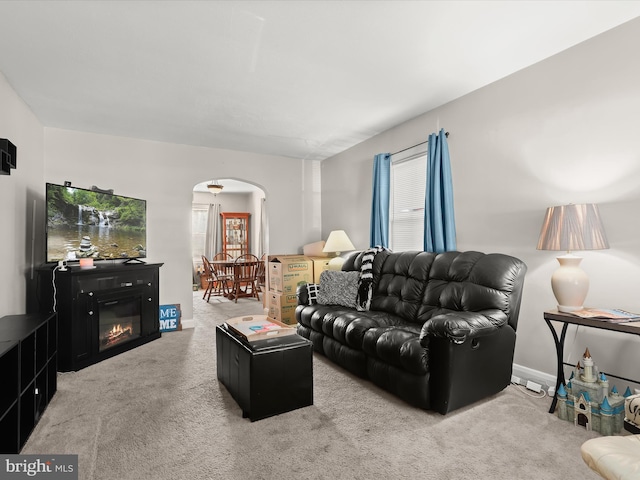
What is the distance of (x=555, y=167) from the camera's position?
8.70 feet

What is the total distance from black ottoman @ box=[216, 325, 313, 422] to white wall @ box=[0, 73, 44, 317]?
210cm

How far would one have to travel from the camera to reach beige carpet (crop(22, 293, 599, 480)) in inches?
68.9

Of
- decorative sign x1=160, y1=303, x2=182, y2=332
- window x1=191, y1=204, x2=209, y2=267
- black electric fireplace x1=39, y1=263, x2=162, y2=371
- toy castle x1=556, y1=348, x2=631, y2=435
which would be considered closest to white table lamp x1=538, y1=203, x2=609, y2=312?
toy castle x1=556, y1=348, x2=631, y2=435

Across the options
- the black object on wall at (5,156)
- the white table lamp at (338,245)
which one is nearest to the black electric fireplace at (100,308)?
the black object on wall at (5,156)

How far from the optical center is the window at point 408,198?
3.96 meters

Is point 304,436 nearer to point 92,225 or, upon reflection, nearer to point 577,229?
point 577,229

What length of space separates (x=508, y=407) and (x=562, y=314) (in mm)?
743

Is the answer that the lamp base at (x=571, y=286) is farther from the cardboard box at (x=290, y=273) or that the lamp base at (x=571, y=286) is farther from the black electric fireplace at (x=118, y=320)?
the black electric fireplace at (x=118, y=320)

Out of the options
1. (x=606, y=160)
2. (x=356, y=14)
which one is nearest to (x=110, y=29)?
(x=356, y=14)

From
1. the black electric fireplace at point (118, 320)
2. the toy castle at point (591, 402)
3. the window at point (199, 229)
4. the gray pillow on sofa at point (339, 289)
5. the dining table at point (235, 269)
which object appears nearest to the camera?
the toy castle at point (591, 402)

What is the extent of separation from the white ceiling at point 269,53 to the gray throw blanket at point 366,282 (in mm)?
1570

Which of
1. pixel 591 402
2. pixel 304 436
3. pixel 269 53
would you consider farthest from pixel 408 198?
pixel 304 436

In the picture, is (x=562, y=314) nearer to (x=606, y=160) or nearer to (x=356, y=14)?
(x=606, y=160)

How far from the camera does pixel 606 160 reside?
238 cm
